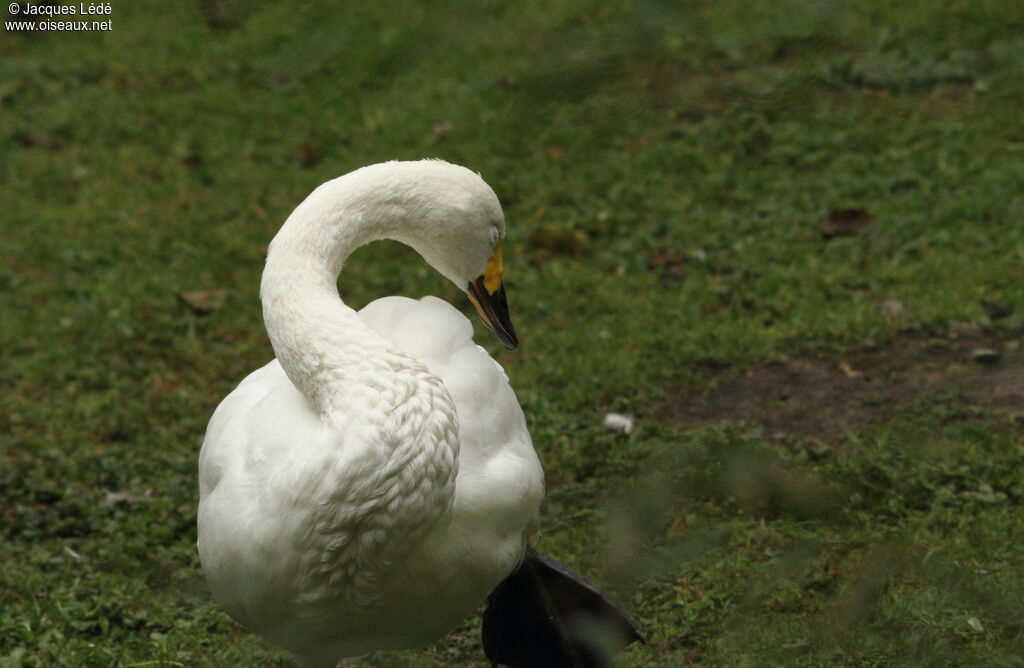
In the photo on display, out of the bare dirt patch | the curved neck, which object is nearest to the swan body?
the curved neck

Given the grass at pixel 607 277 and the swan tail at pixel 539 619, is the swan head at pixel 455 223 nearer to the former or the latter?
the grass at pixel 607 277

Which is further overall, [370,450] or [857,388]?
[857,388]

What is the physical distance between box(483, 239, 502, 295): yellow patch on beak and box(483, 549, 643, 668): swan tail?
30.4 inches

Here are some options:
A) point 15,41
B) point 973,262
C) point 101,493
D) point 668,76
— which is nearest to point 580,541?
point 101,493

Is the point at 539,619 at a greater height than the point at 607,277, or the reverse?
the point at 607,277

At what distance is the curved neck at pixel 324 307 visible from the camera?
2.69m

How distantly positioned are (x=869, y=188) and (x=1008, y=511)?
8.75 feet

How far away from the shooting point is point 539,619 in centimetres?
354

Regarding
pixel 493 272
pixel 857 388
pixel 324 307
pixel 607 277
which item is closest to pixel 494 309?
pixel 493 272

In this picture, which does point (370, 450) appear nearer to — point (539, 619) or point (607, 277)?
point (539, 619)

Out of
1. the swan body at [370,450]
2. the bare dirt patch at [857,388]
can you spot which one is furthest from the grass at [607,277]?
the swan body at [370,450]

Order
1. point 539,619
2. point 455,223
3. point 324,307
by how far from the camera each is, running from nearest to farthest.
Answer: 1. point 324,307
2. point 455,223
3. point 539,619

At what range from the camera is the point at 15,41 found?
866 cm

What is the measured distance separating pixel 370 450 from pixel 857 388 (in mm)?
2808
